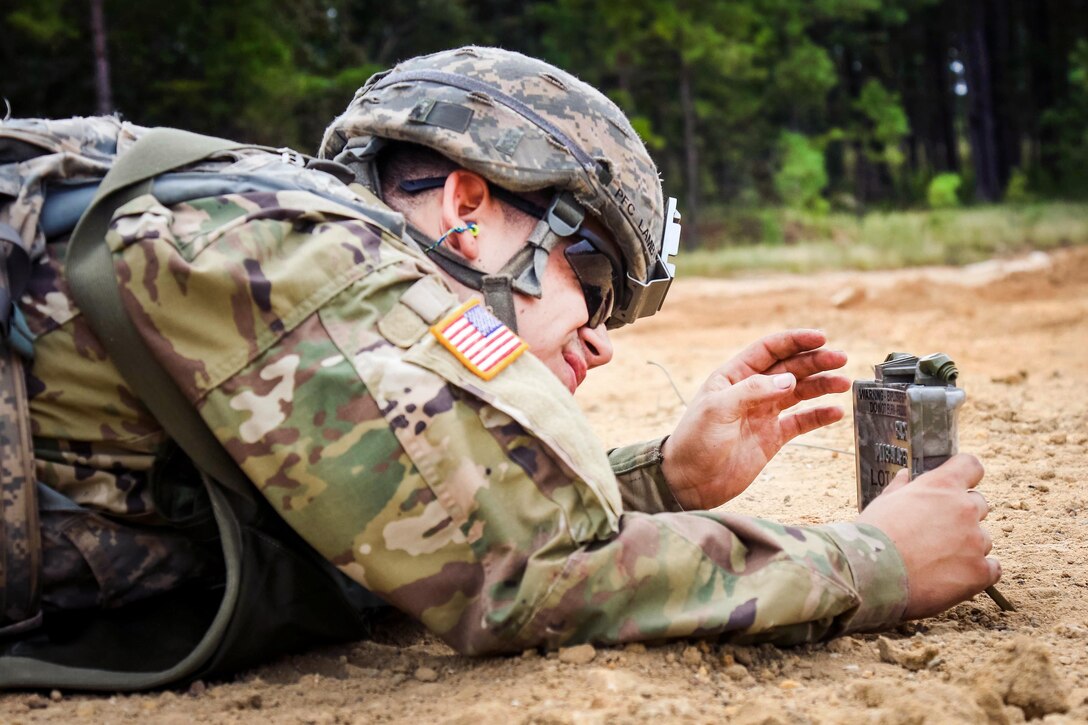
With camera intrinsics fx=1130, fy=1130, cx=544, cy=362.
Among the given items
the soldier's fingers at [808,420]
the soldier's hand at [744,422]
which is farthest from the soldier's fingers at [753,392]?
the soldier's fingers at [808,420]

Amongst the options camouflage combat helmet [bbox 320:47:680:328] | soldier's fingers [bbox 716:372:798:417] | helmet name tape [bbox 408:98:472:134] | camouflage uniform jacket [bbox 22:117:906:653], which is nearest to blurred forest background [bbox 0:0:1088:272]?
soldier's fingers [bbox 716:372:798:417]

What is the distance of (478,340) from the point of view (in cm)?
193

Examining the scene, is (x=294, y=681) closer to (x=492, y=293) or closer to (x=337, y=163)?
(x=492, y=293)

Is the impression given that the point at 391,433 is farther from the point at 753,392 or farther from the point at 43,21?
the point at 43,21

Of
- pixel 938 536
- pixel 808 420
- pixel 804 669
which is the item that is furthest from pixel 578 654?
pixel 808 420

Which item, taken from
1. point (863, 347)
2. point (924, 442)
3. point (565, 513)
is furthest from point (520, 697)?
point (863, 347)

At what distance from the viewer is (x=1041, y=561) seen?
2945 millimetres

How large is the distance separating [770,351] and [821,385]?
0.17 m

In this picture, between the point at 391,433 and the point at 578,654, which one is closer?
the point at 391,433

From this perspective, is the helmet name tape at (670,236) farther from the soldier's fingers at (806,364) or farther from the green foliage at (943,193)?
the green foliage at (943,193)

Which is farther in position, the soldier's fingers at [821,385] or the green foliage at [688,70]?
the green foliage at [688,70]

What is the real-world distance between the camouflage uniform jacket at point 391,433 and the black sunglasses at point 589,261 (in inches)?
21.1

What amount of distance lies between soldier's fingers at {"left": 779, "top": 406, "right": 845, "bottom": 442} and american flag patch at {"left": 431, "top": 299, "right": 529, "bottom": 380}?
1206mm

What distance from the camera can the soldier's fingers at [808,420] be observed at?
292 centimetres
